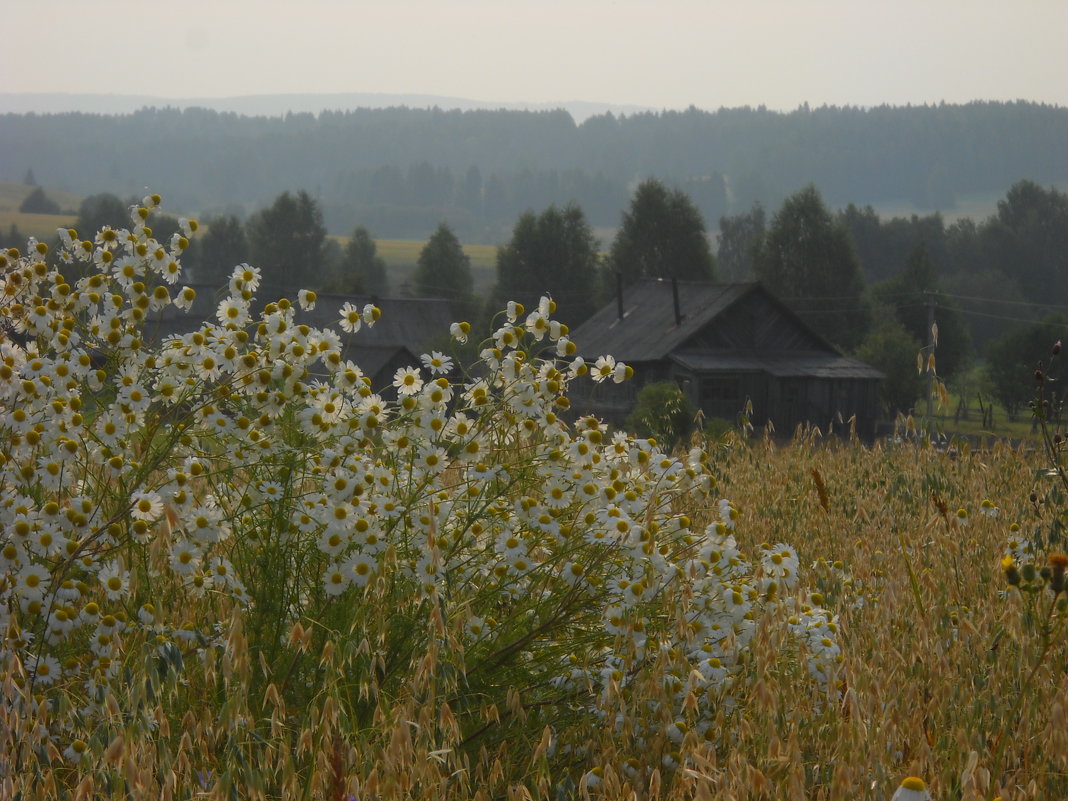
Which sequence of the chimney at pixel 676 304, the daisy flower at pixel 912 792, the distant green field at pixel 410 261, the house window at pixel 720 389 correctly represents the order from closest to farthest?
the daisy flower at pixel 912 792
the house window at pixel 720 389
the chimney at pixel 676 304
the distant green field at pixel 410 261

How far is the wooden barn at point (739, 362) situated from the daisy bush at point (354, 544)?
1182 inches

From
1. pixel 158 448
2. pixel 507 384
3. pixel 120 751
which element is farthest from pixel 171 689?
pixel 507 384

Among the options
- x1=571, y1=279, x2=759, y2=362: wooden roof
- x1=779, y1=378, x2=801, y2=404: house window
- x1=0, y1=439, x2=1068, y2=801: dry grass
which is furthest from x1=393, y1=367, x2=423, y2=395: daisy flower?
x1=779, y1=378, x2=801, y2=404: house window

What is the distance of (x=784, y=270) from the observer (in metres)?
57.7

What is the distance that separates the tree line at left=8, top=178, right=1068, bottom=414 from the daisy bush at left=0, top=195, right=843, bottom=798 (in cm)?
3284

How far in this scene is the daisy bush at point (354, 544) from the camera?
325 cm

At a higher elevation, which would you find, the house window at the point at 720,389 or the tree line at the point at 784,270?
the tree line at the point at 784,270

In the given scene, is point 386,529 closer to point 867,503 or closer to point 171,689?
point 171,689

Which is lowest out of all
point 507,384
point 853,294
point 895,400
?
point 895,400

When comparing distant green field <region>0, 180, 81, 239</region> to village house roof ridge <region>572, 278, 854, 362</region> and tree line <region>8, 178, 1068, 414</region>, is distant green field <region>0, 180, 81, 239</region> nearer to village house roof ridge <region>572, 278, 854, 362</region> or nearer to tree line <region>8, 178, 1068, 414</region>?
tree line <region>8, 178, 1068, 414</region>

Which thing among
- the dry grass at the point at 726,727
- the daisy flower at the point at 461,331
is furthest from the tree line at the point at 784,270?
the dry grass at the point at 726,727

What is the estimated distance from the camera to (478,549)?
3760 mm

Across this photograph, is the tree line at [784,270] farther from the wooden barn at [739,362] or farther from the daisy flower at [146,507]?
the daisy flower at [146,507]

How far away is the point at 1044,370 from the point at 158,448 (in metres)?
3.16
